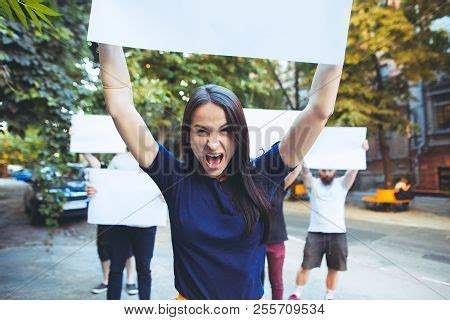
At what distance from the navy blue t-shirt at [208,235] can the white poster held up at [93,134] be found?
105 cm

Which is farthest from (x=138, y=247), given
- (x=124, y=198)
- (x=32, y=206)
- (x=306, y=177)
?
(x=32, y=206)

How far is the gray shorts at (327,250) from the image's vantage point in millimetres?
2086

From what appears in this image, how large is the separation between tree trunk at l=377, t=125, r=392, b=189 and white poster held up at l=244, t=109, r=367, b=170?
0.14m

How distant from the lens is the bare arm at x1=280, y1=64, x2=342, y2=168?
2.66 feet

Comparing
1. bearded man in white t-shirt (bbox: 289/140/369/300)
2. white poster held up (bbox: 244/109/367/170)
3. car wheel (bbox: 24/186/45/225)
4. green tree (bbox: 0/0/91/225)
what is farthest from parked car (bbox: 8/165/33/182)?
bearded man in white t-shirt (bbox: 289/140/369/300)

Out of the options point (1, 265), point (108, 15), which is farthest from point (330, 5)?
point (1, 265)

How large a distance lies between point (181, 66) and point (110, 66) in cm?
114

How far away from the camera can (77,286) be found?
8.05 feet

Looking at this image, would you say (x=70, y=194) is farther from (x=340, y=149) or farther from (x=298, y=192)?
(x=340, y=149)

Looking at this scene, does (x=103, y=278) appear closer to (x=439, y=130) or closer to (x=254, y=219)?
A: (x=254, y=219)

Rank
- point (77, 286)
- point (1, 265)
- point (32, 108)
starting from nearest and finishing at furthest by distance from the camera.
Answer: point (1, 265) → point (32, 108) → point (77, 286)

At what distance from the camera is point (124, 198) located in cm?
180

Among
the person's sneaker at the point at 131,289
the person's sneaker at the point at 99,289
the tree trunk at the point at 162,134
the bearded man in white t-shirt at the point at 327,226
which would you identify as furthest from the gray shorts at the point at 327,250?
the person's sneaker at the point at 99,289

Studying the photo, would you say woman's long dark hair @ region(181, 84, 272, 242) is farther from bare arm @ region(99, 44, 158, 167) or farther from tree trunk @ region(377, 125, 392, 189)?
tree trunk @ region(377, 125, 392, 189)
